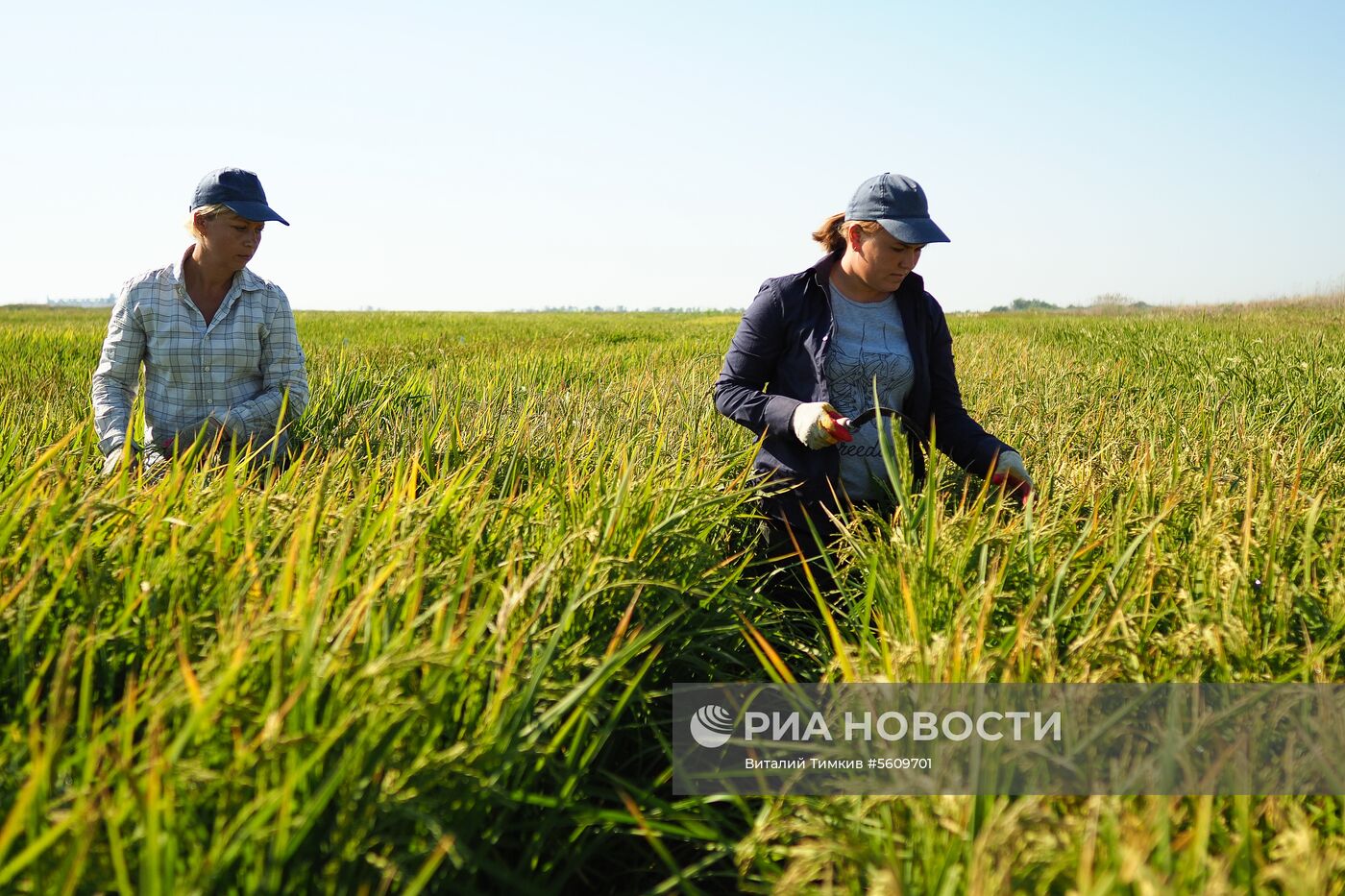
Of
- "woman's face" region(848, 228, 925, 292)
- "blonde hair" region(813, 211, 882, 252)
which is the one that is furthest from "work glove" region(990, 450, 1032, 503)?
"blonde hair" region(813, 211, 882, 252)

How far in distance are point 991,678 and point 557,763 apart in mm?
779

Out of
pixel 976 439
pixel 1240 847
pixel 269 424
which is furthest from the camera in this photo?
pixel 269 424

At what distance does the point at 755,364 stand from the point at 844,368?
0.28 m

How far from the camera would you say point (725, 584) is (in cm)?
226

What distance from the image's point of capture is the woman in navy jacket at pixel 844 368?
116 inches

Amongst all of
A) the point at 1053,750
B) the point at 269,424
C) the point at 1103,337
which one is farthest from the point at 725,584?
the point at 1103,337

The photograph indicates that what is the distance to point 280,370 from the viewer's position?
3668 millimetres

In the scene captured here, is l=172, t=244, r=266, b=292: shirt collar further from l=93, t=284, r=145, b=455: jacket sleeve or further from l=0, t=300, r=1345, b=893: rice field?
l=0, t=300, r=1345, b=893: rice field

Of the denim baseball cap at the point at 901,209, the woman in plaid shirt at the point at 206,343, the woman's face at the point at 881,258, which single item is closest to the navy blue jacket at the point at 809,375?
the woman's face at the point at 881,258

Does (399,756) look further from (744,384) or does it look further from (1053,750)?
(744,384)

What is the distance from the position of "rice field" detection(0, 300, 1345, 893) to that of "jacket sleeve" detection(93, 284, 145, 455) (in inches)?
30.4

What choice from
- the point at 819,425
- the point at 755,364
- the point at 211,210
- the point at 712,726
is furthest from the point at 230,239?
the point at 712,726

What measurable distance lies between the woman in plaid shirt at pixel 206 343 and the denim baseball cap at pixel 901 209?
2041mm

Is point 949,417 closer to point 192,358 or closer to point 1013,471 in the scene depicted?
point 1013,471
